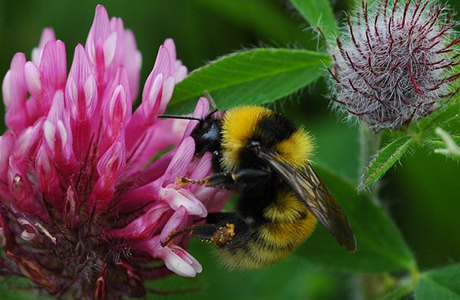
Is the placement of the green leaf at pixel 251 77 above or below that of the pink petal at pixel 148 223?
above

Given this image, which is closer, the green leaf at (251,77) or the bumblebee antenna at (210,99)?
the bumblebee antenna at (210,99)

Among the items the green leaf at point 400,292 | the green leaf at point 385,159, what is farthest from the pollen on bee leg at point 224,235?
the green leaf at point 400,292

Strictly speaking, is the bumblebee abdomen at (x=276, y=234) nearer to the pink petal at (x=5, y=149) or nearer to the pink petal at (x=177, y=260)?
the pink petal at (x=177, y=260)

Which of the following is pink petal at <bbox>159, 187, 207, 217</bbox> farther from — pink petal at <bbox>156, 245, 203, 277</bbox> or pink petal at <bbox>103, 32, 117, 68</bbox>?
pink petal at <bbox>103, 32, 117, 68</bbox>

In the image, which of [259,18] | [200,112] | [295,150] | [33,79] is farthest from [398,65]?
[259,18]

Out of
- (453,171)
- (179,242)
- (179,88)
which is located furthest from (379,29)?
(453,171)

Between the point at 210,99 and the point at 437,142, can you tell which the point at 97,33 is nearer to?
the point at 210,99


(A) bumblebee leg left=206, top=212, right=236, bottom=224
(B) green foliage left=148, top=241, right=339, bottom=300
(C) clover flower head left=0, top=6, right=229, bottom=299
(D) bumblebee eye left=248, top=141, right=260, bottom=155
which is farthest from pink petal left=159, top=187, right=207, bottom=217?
(B) green foliage left=148, top=241, right=339, bottom=300
